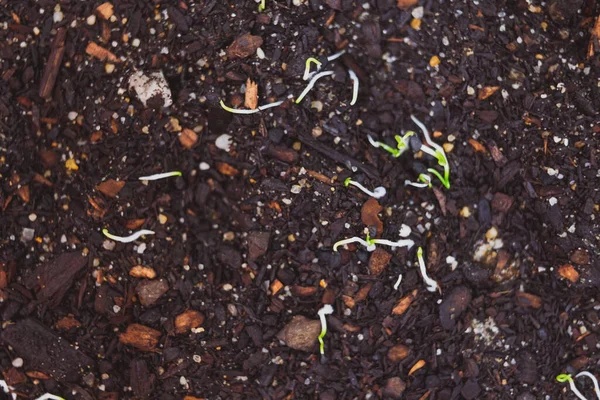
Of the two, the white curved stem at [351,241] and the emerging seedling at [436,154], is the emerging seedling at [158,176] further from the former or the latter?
the emerging seedling at [436,154]

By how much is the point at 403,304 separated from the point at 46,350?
0.80 meters

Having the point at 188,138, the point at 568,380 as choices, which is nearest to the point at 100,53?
the point at 188,138

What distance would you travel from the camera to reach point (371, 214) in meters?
1.36

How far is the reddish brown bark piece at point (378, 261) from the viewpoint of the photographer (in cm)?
136

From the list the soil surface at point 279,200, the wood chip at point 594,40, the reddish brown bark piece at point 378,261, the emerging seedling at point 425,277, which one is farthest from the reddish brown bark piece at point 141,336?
the wood chip at point 594,40

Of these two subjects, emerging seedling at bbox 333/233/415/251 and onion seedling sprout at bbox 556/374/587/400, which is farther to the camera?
onion seedling sprout at bbox 556/374/587/400

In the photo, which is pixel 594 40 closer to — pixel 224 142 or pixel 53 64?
pixel 224 142

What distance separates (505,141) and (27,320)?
114 centimetres

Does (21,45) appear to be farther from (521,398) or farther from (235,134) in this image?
(521,398)

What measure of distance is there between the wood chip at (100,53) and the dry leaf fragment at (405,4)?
24.8 inches

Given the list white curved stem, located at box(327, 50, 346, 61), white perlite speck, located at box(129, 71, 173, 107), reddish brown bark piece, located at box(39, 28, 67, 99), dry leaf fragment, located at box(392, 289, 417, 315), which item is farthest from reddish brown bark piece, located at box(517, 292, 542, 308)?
reddish brown bark piece, located at box(39, 28, 67, 99)

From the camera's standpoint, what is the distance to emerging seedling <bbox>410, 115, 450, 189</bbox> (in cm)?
138

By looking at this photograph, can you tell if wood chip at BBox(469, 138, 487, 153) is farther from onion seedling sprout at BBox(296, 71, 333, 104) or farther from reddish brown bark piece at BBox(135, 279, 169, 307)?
reddish brown bark piece at BBox(135, 279, 169, 307)

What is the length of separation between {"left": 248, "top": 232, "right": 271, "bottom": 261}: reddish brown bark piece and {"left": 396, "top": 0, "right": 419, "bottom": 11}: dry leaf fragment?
0.58m
